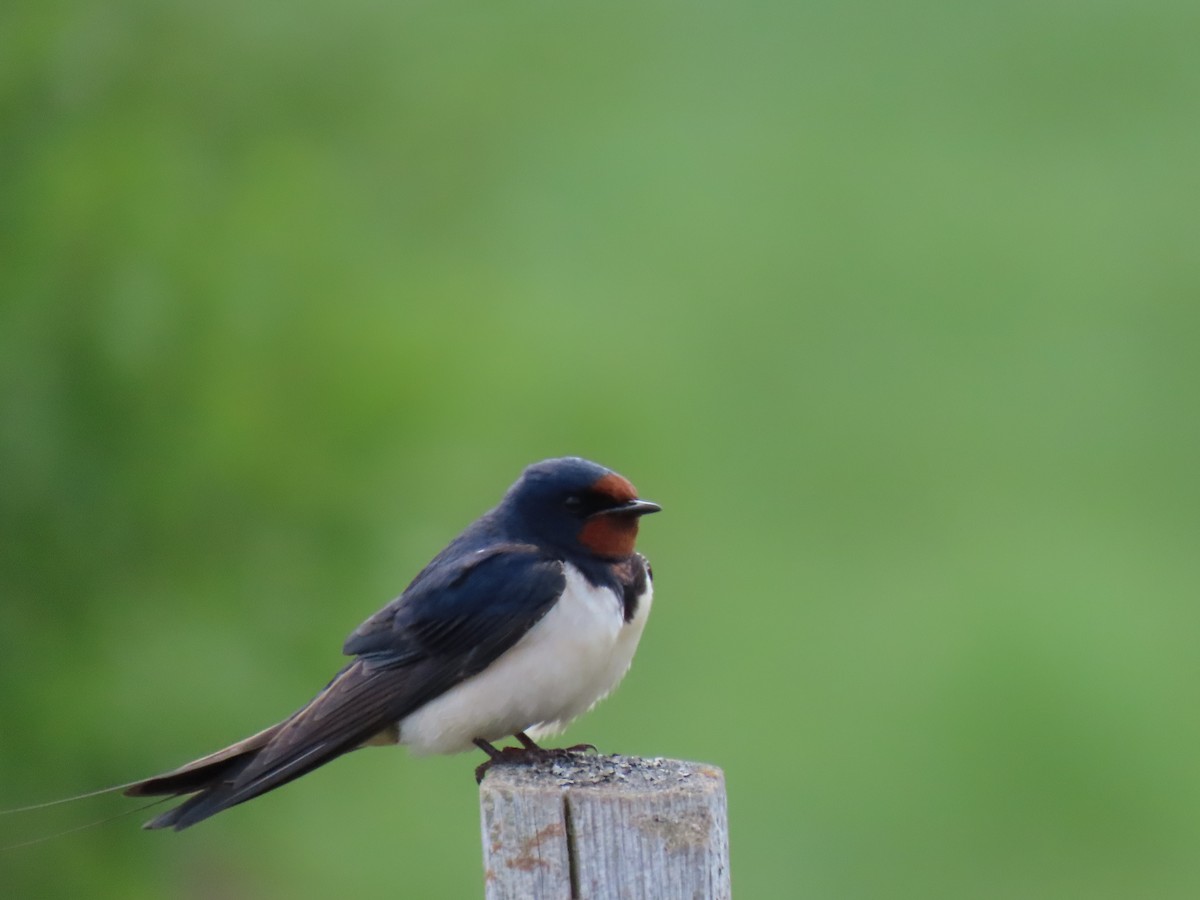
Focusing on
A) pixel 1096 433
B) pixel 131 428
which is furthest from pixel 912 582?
pixel 131 428

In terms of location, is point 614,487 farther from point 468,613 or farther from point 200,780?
point 200,780

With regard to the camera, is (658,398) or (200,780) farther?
(658,398)

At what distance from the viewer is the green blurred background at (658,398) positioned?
5.38 metres

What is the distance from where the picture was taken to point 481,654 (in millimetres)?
4043

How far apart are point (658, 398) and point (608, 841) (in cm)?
1020

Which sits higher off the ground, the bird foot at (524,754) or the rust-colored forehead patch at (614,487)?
the rust-colored forehead patch at (614,487)

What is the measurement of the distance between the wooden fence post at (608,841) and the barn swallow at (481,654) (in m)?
0.81

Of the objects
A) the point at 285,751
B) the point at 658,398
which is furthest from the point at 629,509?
the point at 658,398

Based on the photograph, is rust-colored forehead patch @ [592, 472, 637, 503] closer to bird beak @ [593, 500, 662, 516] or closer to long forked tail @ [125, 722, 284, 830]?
bird beak @ [593, 500, 662, 516]

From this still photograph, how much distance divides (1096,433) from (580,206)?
16.0ft

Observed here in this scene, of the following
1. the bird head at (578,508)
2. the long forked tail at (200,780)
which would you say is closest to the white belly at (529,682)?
the bird head at (578,508)

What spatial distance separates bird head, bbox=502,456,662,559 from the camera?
423 centimetres

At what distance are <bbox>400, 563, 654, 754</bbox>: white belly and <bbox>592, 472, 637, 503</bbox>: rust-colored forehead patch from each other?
0.69 feet

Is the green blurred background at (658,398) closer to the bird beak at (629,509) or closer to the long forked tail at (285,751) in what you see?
the long forked tail at (285,751)
